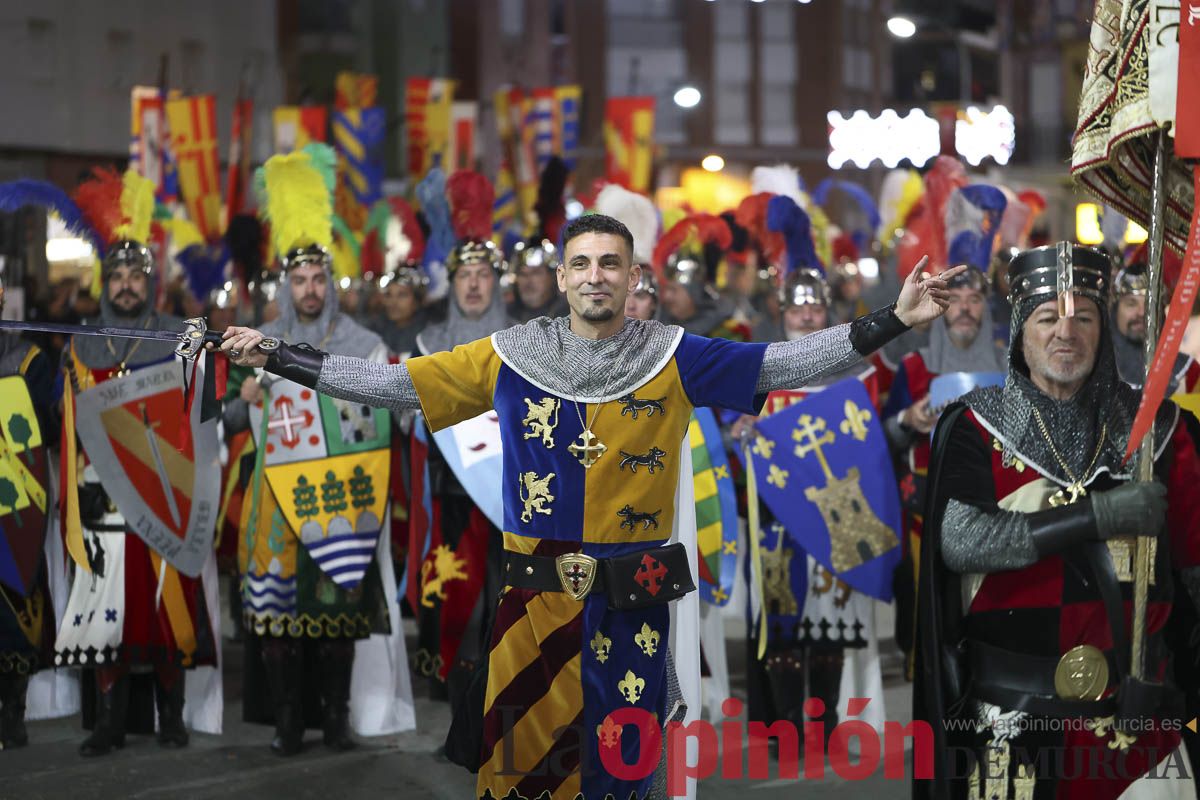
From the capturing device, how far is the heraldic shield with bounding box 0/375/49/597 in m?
6.46

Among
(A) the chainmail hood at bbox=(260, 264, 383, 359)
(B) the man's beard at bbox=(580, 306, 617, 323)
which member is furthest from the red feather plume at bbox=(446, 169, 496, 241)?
(B) the man's beard at bbox=(580, 306, 617, 323)

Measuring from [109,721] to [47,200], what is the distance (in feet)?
7.06

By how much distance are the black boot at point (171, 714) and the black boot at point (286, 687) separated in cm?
42

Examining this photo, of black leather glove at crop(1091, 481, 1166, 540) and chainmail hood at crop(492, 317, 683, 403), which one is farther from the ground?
chainmail hood at crop(492, 317, 683, 403)

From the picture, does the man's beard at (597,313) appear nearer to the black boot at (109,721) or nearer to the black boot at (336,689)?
the black boot at (336,689)

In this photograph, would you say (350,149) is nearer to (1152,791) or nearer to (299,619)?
(299,619)

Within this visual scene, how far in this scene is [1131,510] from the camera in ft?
12.5

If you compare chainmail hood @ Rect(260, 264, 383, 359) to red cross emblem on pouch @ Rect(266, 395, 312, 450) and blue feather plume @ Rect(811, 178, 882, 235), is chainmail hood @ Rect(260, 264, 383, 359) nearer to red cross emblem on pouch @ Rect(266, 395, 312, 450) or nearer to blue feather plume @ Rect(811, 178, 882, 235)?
red cross emblem on pouch @ Rect(266, 395, 312, 450)

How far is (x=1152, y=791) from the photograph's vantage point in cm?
394

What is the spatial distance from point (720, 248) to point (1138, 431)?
22.1 feet

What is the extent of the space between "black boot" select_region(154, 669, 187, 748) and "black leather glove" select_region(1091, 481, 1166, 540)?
4.04 m

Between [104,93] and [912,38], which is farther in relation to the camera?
[912,38]

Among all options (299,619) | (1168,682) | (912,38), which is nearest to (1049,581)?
(1168,682)

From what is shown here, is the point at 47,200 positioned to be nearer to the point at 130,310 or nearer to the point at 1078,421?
the point at 130,310
